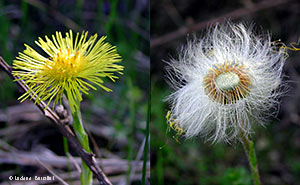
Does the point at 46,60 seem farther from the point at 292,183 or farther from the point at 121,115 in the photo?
the point at 292,183

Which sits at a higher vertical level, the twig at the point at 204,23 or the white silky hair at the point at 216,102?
the twig at the point at 204,23

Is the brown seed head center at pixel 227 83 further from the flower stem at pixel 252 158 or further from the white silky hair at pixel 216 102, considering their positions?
the flower stem at pixel 252 158

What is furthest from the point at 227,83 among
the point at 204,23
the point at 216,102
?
the point at 204,23

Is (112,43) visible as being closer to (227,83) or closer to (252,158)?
(227,83)

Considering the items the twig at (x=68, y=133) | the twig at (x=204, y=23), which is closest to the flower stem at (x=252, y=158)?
the twig at (x=68, y=133)

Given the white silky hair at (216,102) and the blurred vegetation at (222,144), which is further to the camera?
the blurred vegetation at (222,144)

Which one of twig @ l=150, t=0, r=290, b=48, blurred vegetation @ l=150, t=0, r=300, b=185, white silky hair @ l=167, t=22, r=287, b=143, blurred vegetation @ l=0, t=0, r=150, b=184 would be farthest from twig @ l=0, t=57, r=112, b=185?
twig @ l=150, t=0, r=290, b=48
